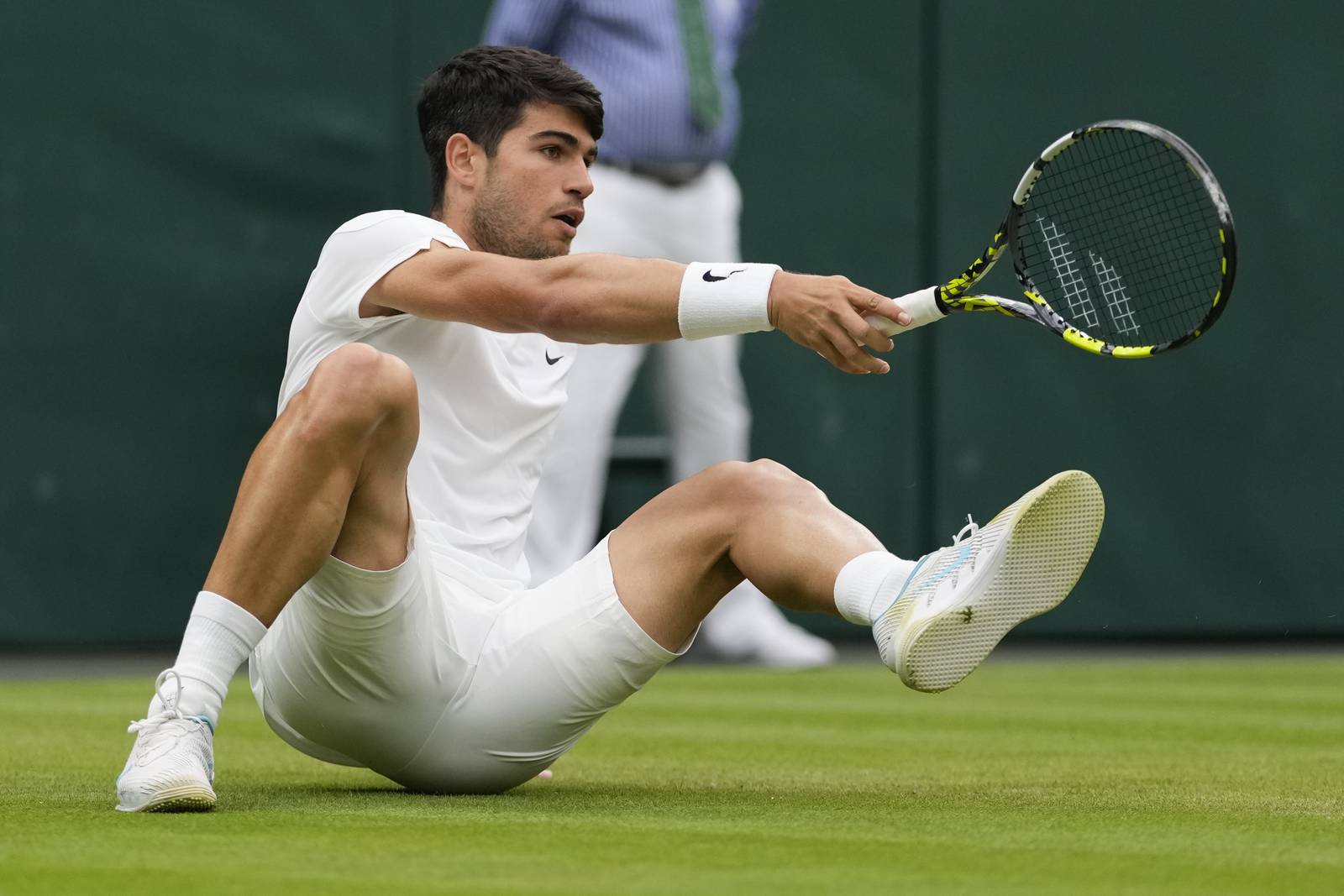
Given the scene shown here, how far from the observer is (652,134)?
6543 millimetres

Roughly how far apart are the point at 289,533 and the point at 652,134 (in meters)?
4.00

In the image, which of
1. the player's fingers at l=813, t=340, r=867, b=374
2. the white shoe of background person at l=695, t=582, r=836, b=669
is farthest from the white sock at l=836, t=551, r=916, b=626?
the white shoe of background person at l=695, t=582, r=836, b=669

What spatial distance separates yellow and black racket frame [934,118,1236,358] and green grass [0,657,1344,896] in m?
0.67

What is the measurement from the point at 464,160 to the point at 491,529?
0.59 meters

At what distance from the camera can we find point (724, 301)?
A: 2.75 metres

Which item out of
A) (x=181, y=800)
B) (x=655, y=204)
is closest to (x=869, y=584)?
(x=181, y=800)

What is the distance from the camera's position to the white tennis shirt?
2922 mm

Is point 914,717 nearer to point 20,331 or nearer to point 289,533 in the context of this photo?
point 289,533

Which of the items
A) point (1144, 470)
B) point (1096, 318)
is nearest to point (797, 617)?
point (1144, 470)

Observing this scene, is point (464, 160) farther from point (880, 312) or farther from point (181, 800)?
point (181, 800)

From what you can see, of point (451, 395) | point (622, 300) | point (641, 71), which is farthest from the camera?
point (641, 71)

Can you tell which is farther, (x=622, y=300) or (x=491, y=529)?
(x=491, y=529)

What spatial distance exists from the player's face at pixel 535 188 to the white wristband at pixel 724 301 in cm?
47

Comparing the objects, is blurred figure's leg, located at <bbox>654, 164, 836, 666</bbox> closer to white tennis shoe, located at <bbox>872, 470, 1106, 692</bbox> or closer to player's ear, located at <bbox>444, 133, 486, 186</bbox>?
player's ear, located at <bbox>444, 133, 486, 186</bbox>
